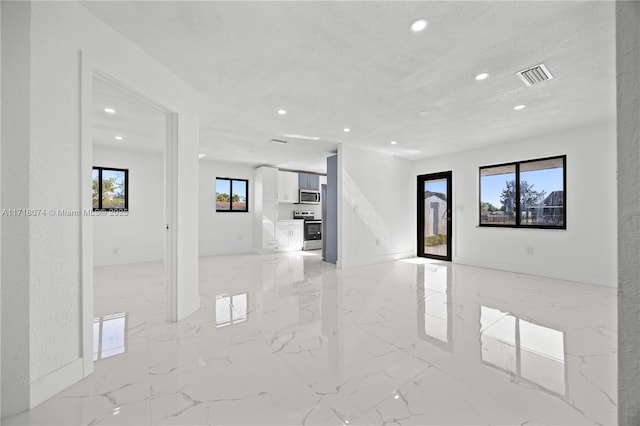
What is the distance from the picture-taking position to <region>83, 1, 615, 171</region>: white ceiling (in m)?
1.94

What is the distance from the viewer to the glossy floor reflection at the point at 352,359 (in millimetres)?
1538

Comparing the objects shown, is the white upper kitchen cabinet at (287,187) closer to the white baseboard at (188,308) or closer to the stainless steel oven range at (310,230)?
the stainless steel oven range at (310,230)

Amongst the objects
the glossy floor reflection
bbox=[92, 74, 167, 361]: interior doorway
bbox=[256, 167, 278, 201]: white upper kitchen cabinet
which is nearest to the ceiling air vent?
the glossy floor reflection

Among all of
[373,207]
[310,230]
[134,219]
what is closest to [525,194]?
[373,207]

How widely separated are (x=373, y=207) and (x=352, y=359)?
170 inches

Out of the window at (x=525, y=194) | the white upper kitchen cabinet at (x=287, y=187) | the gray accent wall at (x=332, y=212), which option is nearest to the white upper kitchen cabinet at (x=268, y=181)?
the white upper kitchen cabinet at (x=287, y=187)

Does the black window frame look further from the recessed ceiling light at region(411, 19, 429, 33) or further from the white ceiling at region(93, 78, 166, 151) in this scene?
the recessed ceiling light at region(411, 19, 429, 33)

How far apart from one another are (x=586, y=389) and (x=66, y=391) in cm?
320

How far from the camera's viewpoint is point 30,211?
1.60m

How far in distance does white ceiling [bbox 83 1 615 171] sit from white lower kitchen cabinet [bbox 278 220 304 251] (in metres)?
3.88

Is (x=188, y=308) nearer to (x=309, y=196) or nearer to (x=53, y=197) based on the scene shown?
(x=53, y=197)

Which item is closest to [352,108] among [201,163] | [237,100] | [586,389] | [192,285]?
[237,100]

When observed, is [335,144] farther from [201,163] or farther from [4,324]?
[4,324]

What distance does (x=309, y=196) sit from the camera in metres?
8.48
